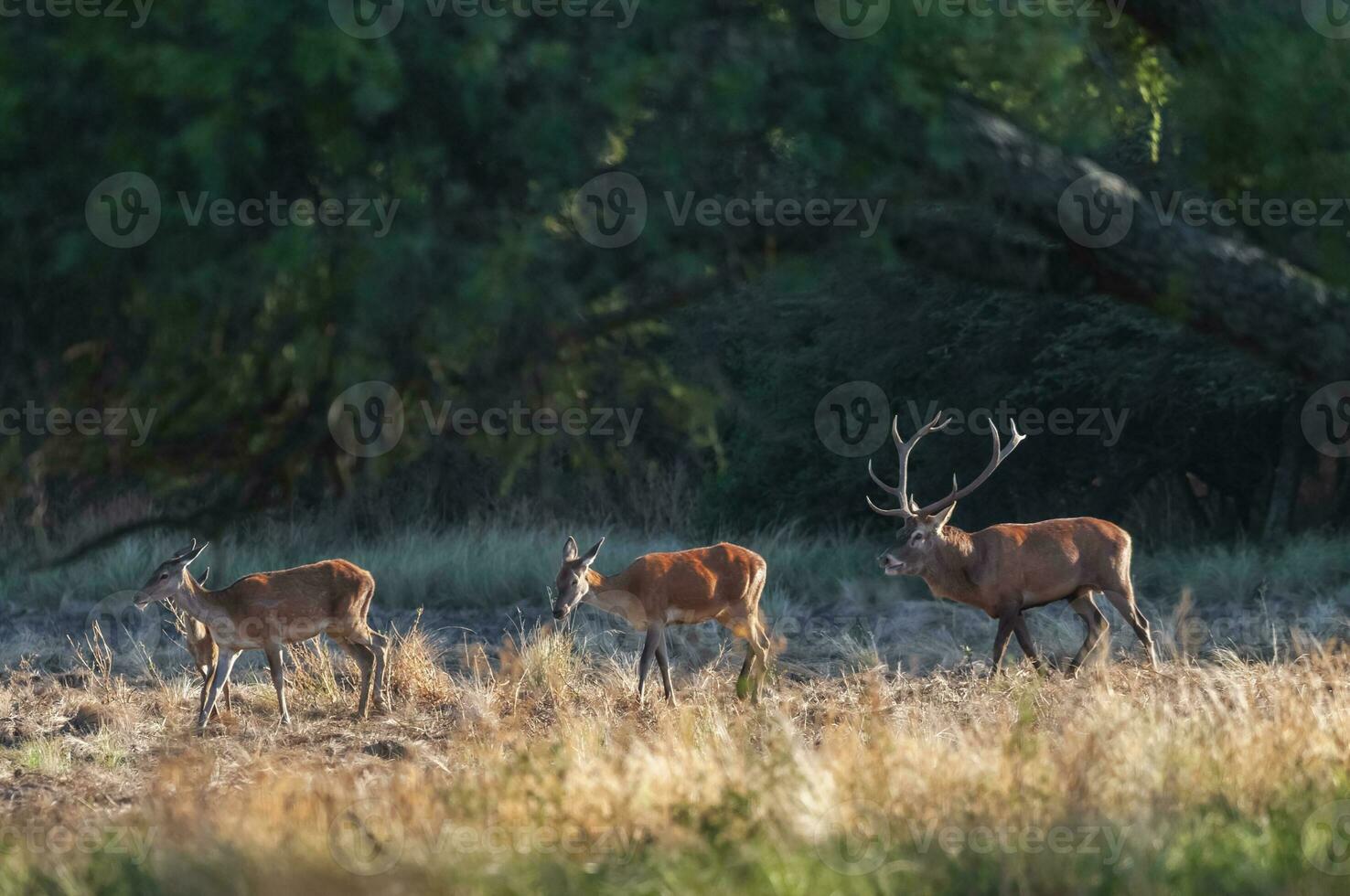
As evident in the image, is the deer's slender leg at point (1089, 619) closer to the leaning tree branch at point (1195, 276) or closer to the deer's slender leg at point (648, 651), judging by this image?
the deer's slender leg at point (648, 651)

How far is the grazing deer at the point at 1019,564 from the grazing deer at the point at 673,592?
1.03 m

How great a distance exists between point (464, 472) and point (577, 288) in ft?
73.6

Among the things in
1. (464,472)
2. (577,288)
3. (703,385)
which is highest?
(577,288)

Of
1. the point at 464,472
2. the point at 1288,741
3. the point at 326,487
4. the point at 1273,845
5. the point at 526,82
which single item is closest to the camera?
the point at 526,82

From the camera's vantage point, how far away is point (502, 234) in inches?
179

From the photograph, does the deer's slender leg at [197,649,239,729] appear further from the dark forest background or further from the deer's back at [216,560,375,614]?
the dark forest background

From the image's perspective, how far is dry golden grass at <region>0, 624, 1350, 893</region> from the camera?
5.30m

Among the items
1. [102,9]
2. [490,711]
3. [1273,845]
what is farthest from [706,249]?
[490,711]

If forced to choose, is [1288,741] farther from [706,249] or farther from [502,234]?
[502,234]

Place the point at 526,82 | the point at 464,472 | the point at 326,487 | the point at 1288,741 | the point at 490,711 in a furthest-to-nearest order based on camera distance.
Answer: the point at 464,472
the point at 490,711
the point at 1288,741
the point at 326,487
the point at 526,82

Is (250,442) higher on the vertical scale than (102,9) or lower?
lower

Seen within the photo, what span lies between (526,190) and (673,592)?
6.37 metres

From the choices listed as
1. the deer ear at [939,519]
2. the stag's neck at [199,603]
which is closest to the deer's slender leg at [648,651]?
the deer ear at [939,519]

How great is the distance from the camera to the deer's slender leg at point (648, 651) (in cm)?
1060
